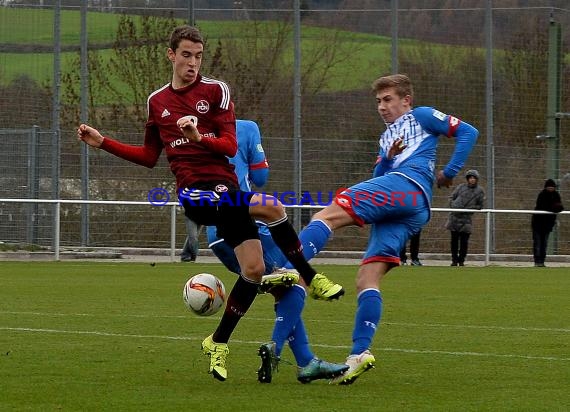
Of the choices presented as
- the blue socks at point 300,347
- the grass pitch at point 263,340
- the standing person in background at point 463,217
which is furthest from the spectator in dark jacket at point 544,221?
the blue socks at point 300,347

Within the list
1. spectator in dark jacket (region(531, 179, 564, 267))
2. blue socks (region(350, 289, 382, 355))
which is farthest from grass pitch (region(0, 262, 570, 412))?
spectator in dark jacket (region(531, 179, 564, 267))

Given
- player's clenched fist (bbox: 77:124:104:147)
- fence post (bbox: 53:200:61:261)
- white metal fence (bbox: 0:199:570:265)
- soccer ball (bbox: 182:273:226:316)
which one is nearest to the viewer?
soccer ball (bbox: 182:273:226:316)

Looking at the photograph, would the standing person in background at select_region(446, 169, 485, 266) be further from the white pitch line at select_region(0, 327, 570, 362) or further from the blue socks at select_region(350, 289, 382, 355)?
the blue socks at select_region(350, 289, 382, 355)

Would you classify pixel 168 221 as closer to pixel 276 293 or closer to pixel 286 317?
pixel 276 293

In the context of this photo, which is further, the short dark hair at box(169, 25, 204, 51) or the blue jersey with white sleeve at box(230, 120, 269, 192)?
the blue jersey with white sleeve at box(230, 120, 269, 192)

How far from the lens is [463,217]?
22516 millimetres

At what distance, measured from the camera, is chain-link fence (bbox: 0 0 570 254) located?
24609 millimetres

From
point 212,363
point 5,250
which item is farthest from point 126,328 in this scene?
point 5,250

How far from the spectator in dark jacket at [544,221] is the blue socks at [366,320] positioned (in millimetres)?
15933

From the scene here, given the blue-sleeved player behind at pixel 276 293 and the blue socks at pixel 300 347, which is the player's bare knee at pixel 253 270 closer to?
the blue-sleeved player behind at pixel 276 293

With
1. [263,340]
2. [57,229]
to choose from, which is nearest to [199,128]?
[263,340]

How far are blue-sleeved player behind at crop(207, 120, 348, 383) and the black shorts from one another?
1.05 feet

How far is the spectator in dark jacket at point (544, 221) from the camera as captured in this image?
22.8 meters

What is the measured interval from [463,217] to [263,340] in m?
13.5
